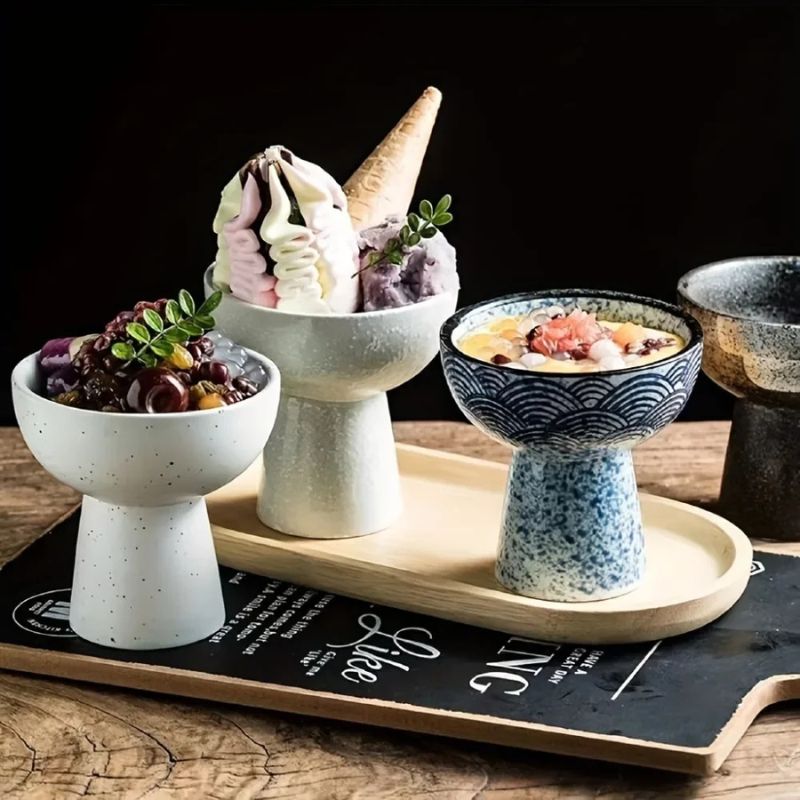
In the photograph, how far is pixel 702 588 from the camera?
4.02ft

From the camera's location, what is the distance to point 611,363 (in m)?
1.19

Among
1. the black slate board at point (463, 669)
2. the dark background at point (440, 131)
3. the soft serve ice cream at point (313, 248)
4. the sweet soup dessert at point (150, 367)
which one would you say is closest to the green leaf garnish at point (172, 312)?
the sweet soup dessert at point (150, 367)

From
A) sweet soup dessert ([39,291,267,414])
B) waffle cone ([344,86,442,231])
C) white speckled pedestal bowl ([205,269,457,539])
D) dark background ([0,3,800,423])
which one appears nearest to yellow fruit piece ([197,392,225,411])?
sweet soup dessert ([39,291,267,414])

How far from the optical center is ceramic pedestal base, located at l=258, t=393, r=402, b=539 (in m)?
1.34

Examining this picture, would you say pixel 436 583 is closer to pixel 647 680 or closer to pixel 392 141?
pixel 647 680

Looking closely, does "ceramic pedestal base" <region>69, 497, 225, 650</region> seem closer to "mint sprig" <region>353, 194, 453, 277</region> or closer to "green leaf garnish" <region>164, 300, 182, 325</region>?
"green leaf garnish" <region>164, 300, 182, 325</region>

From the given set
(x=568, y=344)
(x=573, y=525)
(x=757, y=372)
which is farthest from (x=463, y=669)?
(x=757, y=372)

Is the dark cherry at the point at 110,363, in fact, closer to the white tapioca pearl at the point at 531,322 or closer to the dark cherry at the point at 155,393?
the dark cherry at the point at 155,393

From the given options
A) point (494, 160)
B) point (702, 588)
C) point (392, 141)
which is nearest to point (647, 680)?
point (702, 588)

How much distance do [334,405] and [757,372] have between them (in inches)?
13.0

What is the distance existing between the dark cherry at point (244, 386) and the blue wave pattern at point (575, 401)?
0.14 m

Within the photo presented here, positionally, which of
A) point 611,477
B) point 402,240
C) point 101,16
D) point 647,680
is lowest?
point 647,680

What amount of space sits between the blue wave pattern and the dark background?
79 cm

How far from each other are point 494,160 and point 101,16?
464 millimetres
